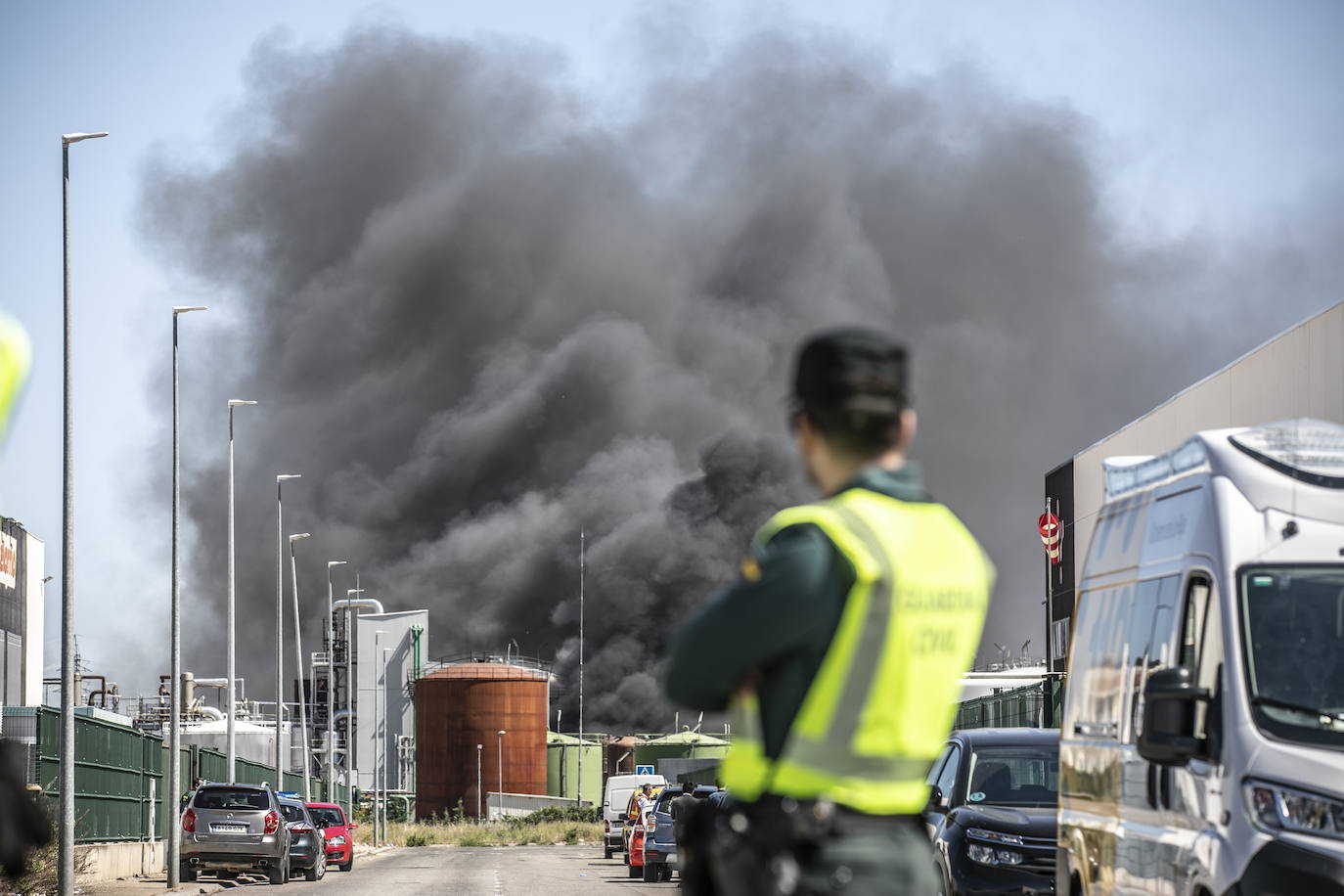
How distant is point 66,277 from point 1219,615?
18636 mm

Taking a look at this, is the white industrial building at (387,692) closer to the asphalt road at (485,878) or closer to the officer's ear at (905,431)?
the asphalt road at (485,878)

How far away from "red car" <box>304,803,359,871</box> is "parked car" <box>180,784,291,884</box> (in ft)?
31.1

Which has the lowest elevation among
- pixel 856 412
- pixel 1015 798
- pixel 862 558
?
pixel 1015 798

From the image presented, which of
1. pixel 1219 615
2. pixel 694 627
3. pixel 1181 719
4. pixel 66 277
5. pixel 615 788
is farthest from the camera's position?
pixel 615 788

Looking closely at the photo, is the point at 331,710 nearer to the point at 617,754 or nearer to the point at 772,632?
the point at 617,754

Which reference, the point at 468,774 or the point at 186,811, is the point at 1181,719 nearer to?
the point at 186,811

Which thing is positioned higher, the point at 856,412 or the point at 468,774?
the point at 856,412

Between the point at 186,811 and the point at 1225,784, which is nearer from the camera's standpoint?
the point at 1225,784

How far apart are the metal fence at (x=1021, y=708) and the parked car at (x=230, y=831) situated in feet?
38.7

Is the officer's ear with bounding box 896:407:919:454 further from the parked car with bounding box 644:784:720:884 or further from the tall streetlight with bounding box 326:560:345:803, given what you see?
the tall streetlight with bounding box 326:560:345:803

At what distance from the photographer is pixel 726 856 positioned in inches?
141

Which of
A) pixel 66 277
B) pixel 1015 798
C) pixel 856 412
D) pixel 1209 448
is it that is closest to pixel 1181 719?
pixel 1209 448

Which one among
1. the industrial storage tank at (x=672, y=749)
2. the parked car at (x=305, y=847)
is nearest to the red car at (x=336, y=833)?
the parked car at (x=305, y=847)

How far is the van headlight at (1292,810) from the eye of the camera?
7.12 meters
